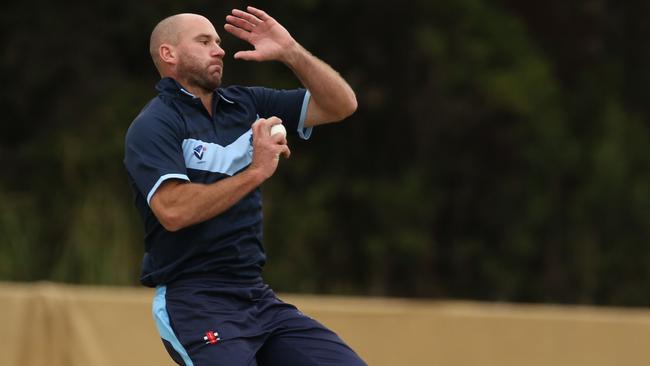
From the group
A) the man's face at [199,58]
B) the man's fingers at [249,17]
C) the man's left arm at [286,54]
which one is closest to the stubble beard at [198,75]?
the man's face at [199,58]

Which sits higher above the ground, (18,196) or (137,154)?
(137,154)

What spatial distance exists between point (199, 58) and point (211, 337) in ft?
3.52

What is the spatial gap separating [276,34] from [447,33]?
13.4m

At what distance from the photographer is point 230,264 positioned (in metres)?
5.05

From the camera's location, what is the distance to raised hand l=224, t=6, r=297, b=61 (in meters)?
5.16

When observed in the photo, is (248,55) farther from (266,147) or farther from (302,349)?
(302,349)

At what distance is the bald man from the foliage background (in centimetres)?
1141

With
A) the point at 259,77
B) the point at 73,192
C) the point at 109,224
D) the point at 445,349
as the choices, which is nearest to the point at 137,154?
the point at 445,349

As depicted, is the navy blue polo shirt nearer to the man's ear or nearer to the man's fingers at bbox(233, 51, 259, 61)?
the man's ear

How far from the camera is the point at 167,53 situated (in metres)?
5.16

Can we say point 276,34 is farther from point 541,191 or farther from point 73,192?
point 541,191

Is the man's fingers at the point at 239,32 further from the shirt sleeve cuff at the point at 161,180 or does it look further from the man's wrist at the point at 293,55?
the shirt sleeve cuff at the point at 161,180

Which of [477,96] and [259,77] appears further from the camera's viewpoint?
[477,96]

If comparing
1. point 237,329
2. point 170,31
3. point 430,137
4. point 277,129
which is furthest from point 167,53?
point 430,137
